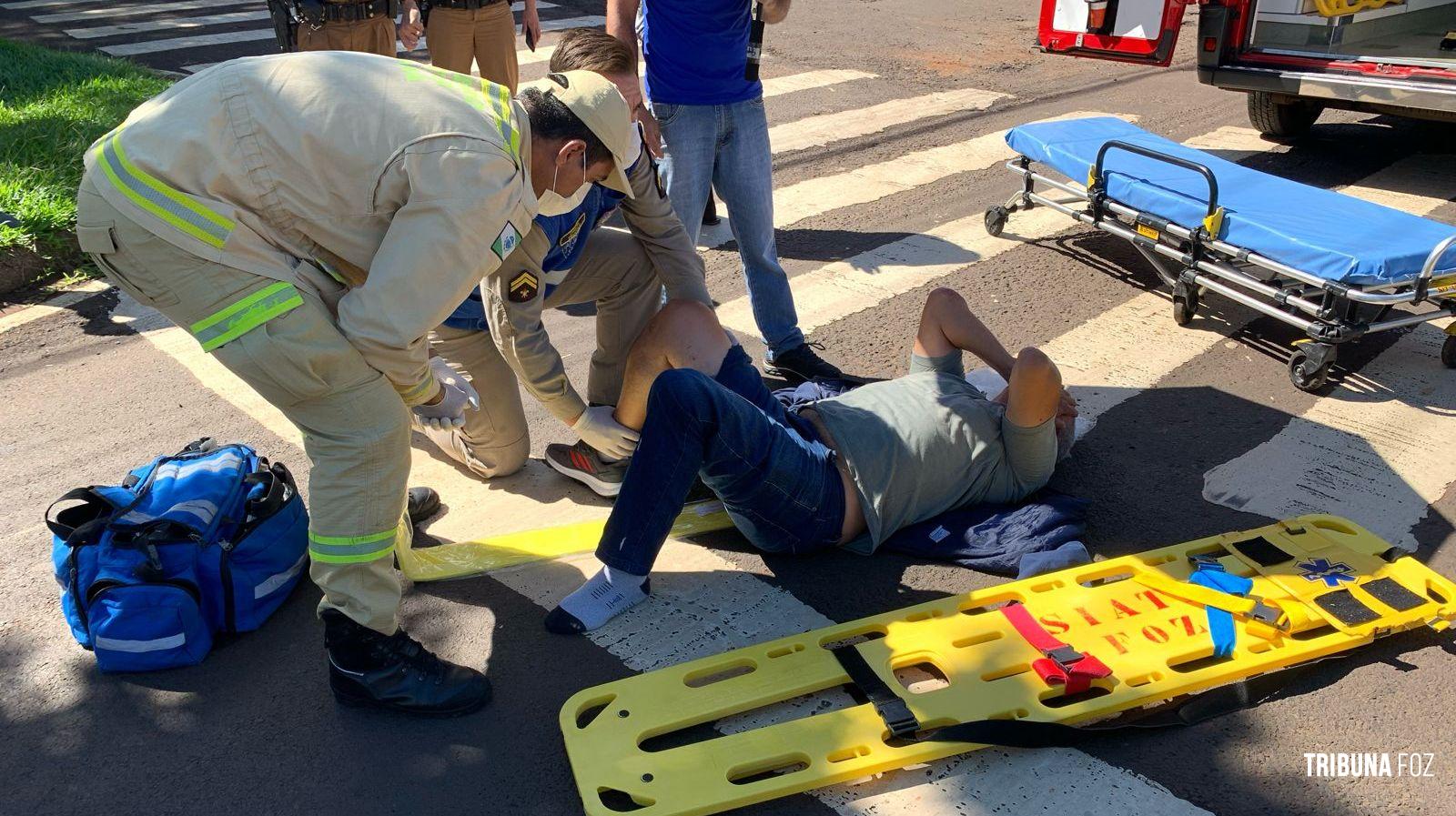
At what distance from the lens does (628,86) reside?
4262 millimetres

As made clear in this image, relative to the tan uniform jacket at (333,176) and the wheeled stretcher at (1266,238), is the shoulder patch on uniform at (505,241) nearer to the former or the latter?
the tan uniform jacket at (333,176)

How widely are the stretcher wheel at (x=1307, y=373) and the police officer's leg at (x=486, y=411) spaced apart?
3.25m

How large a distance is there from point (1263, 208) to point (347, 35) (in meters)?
5.01

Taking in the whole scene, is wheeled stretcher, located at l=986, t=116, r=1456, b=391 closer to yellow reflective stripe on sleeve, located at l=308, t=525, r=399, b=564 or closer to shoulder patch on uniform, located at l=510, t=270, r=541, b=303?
shoulder patch on uniform, located at l=510, t=270, r=541, b=303

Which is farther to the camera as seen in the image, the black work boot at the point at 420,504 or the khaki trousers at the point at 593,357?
the khaki trousers at the point at 593,357

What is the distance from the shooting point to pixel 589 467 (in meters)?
4.18

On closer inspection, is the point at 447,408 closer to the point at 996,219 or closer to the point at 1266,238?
the point at 1266,238

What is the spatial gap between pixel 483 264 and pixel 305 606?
1.40 metres

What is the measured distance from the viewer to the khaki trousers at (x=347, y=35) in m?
6.53

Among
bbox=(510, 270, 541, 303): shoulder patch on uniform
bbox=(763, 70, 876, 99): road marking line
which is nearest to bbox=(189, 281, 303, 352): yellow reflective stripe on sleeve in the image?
bbox=(510, 270, 541, 303): shoulder patch on uniform

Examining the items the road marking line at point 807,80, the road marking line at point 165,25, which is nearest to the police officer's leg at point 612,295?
the road marking line at point 807,80

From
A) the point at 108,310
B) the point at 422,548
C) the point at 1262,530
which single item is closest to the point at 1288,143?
the point at 1262,530

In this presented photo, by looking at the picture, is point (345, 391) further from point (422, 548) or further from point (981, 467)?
point (981, 467)

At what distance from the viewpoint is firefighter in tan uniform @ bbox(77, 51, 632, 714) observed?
2.61 metres
